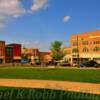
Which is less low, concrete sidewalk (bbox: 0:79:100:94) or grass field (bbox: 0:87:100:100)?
concrete sidewalk (bbox: 0:79:100:94)

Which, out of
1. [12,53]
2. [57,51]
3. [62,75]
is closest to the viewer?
[62,75]

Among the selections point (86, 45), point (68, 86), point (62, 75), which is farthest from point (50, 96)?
point (86, 45)

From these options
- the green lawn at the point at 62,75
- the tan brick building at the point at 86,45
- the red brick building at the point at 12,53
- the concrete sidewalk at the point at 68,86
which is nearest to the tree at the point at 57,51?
the tan brick building at the point at 86,45

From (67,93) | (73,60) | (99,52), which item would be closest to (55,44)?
(73,60)

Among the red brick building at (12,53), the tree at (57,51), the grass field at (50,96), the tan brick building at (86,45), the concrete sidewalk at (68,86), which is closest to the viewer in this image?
the grass field at (50,96)

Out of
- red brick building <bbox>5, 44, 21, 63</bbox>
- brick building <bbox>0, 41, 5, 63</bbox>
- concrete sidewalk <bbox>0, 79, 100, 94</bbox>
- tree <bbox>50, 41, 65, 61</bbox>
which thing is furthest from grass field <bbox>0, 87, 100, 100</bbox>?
red brick building <bbox>5, 44, 21, 63</bbox>

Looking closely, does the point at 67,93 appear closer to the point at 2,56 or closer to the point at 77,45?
the point at 77,45

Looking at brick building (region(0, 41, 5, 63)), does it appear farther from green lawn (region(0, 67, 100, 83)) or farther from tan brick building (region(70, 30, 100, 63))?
green lawn (region(0, 67, 100, 83))

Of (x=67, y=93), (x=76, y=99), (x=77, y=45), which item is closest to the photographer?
(x=76, y=99)

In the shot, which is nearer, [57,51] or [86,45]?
[86,45]

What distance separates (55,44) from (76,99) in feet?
370

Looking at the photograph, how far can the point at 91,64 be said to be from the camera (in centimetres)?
6838

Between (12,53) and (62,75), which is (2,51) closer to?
(12,53)

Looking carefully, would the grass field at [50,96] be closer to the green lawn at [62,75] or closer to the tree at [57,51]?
the green lawn at [62,75]
